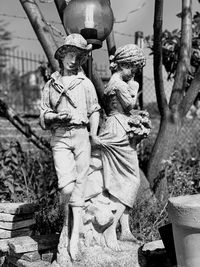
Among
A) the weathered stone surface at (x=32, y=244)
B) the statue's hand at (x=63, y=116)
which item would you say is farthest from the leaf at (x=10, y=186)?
the statue's hand at (x=63, y=116)

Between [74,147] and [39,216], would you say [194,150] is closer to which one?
[39,216]

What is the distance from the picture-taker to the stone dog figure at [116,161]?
3988 mm

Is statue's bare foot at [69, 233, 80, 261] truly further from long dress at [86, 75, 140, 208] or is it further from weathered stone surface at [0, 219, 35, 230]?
weathered stone surface at [0, 219, 35, 230]

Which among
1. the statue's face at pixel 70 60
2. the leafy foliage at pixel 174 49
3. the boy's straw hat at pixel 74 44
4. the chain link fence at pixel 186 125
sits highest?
the boy's straw hat at pixel 74 44

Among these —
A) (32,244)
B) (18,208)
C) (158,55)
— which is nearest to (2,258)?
(18,208)

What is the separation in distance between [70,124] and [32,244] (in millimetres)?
1212

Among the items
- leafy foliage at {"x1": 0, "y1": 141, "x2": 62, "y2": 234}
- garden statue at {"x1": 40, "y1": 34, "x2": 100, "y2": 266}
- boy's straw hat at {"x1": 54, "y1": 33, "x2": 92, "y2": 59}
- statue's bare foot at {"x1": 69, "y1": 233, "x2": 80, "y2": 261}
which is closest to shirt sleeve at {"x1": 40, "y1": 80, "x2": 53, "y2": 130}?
garden statue at {"x1": 40, "y1": 34, "x2": 100, "y2": 266}

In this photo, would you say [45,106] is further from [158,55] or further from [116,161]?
[158,55]

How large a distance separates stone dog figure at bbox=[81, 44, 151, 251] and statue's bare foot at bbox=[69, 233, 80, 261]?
20cm

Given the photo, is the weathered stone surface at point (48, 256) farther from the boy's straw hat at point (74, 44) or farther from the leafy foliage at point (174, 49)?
the leafy foliage at point (174, 49)

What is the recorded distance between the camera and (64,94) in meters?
3.89

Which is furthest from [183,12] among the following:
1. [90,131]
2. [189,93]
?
[90,131]

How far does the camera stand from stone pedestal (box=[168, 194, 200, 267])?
335 centimetres

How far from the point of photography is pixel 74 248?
3.73 metres
